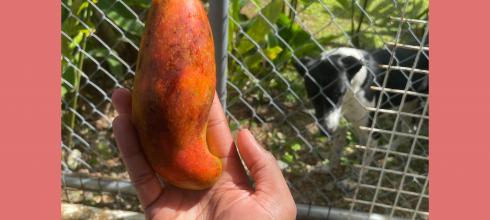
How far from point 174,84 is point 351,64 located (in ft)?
5.13

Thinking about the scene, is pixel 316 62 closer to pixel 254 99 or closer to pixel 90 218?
pixel 254 99

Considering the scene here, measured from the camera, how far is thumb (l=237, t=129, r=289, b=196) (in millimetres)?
1504

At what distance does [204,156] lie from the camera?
52.4 inches

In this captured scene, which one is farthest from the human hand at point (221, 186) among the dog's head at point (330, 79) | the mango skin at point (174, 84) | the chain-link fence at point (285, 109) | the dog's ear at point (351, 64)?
the dog's ear at point (351, 64)

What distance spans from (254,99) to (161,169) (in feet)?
6.20

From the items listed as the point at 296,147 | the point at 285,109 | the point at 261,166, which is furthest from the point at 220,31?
the point at 285,109

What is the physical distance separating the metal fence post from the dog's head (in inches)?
30.5

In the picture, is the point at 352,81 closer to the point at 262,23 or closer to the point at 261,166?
the point at 262,23

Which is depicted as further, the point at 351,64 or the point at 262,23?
the point at 351,64

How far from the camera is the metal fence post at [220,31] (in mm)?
1574

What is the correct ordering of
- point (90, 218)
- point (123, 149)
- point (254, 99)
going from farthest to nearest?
point (254, 99) < point (90, 218) < point (123, 149)

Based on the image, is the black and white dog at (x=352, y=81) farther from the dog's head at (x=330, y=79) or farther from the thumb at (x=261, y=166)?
the thumb at (x=261, y=166)

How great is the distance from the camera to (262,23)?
2348mm

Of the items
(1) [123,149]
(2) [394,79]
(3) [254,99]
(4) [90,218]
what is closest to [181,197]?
(1) [123,149]
